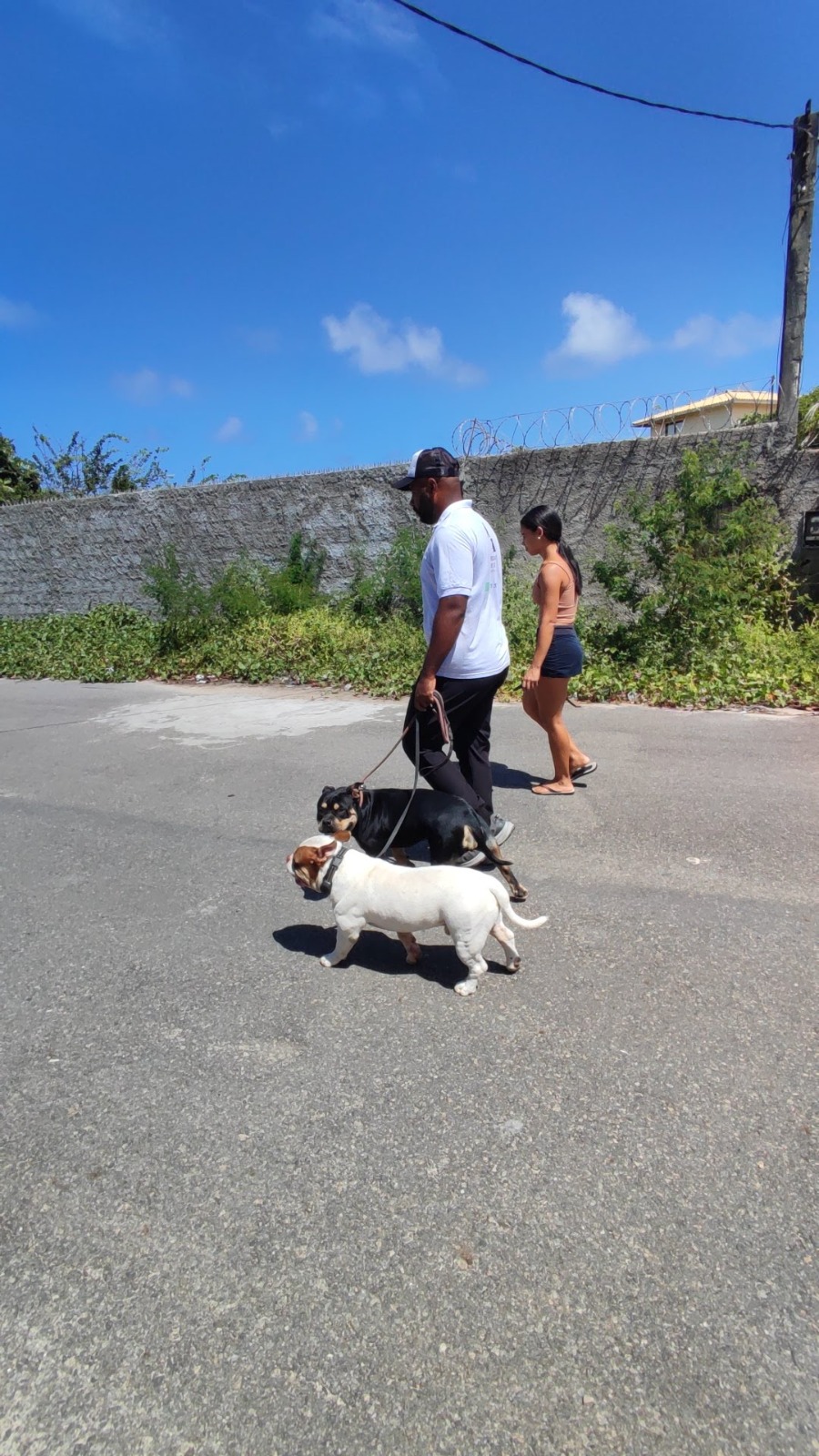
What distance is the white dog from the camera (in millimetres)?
3092

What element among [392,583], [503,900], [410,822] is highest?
[392,583]

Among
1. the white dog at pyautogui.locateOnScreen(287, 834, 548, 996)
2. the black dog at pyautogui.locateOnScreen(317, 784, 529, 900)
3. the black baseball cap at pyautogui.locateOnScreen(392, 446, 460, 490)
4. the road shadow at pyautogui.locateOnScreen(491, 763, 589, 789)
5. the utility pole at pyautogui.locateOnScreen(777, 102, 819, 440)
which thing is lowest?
the road shadow at pyautogui.locateOnScreen(491, 763, 589, 789)

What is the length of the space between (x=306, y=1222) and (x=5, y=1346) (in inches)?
26.6

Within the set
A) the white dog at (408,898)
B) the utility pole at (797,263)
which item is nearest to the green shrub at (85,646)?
the utility pole at (797,263)

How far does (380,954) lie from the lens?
3.57 m

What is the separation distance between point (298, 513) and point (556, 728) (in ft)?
27.7

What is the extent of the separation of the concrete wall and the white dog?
25.0ft

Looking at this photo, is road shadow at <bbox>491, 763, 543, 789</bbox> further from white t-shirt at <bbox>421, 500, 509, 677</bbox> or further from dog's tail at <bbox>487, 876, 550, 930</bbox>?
dog's tail at <bbox>487, 876, 550, 930</bbox>

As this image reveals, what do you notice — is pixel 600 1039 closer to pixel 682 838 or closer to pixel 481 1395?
pixel 481 1395

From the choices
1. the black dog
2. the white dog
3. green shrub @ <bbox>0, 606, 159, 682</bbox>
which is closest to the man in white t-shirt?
the black dog

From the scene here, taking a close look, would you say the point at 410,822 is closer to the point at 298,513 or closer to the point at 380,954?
the point at 380,954

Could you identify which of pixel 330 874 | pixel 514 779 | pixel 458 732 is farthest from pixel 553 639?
pixel 330 874

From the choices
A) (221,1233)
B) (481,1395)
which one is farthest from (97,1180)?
(481,1395)

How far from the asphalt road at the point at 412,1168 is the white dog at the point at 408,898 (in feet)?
0.58
